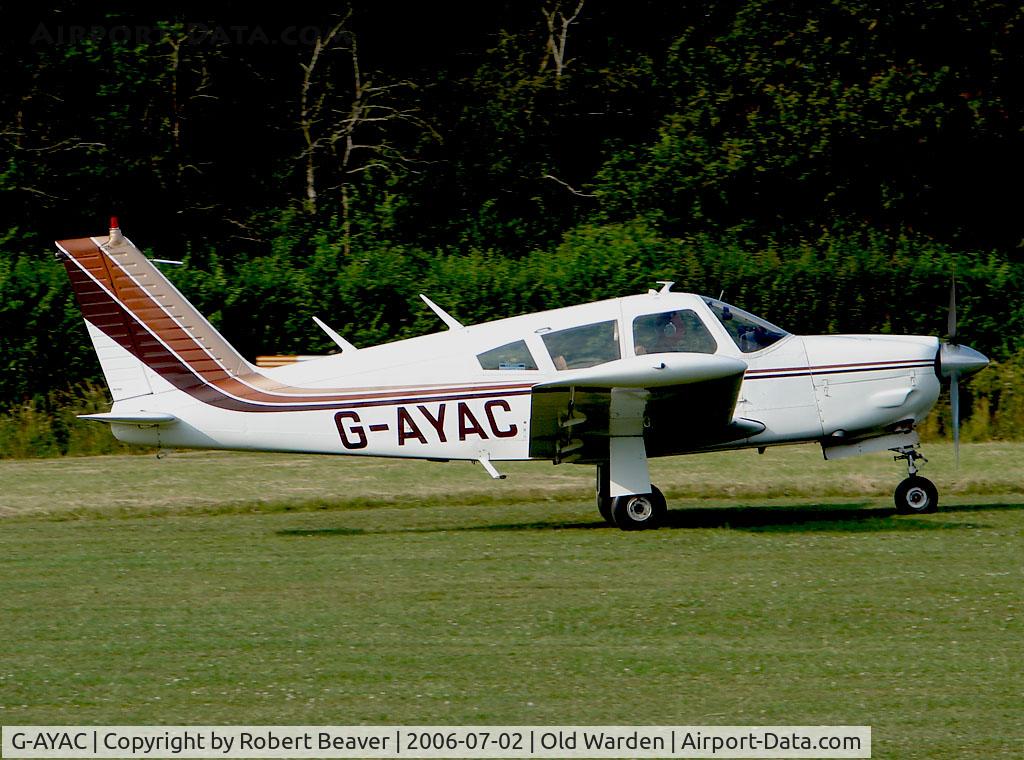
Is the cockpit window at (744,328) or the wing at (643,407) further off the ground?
the cockpit window at (744,328)

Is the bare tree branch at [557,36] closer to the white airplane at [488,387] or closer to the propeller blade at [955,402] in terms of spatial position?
the propeller blade at [955,402]

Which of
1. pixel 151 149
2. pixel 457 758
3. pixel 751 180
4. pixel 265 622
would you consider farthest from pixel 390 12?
pixel 457 758

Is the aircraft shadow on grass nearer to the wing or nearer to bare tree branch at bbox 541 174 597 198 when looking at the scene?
the wing

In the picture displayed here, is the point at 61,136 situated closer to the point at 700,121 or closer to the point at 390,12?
the point at 390,12

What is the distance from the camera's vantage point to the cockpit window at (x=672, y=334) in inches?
457

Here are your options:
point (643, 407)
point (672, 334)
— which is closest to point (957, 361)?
point (672, 334)

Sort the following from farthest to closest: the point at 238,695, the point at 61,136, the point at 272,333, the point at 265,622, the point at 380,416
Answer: the point at 61,136, the point at 272,333, the point at 380,416, the point at 265,622, the point at 238,695

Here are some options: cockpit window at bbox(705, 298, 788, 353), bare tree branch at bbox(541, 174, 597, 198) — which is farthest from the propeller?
bare tree branch at bbox(541, 174, 597, 198)

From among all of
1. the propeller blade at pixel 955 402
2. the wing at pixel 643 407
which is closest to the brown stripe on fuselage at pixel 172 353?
the wing at pixel 643 407

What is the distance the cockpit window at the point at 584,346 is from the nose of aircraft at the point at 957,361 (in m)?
2.95

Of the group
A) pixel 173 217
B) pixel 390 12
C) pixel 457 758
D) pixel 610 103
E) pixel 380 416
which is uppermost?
pixel 390 12

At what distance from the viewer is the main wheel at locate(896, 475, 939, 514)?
1259cm

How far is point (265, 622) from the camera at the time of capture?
8.71m

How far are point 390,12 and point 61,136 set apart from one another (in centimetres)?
742
